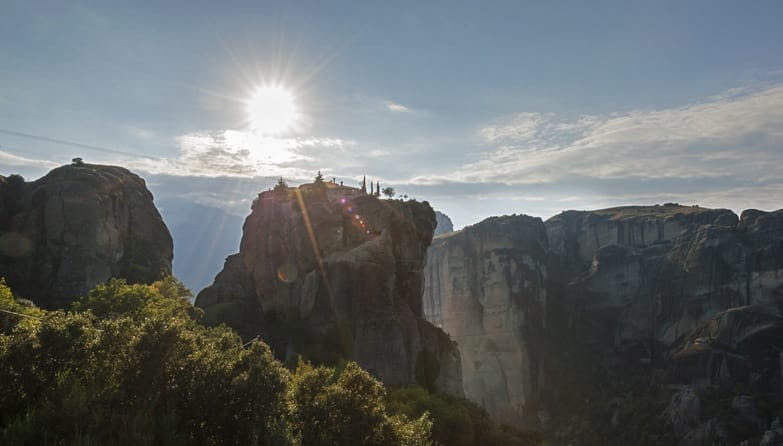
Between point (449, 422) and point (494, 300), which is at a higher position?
point (494, 300)

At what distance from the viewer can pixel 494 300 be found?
136000mm

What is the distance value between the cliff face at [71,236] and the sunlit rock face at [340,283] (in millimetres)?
10745

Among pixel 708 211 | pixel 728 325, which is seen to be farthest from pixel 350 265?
pixel 708 211

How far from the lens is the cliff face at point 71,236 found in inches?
2222

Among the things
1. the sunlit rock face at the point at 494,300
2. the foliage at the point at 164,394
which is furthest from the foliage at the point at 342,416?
the sunlit rock face at the point at 494,300

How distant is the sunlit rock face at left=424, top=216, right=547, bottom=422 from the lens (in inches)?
4793

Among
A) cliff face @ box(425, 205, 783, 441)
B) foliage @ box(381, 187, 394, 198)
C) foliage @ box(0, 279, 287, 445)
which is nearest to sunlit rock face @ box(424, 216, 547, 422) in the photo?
cliff face @ box(425, 205, 783, 441)

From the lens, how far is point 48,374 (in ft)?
66.4

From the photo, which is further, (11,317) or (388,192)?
(388,192)

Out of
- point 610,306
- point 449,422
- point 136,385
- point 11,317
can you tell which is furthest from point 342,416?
point 610,306

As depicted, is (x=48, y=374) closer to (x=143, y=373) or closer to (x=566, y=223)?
(x=143, y=373)

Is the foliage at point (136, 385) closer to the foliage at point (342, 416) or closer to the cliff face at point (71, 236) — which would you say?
the foliage at point (342, 416)

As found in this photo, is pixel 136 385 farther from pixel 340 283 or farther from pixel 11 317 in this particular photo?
pixel 340 283

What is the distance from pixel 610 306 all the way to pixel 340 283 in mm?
103465
